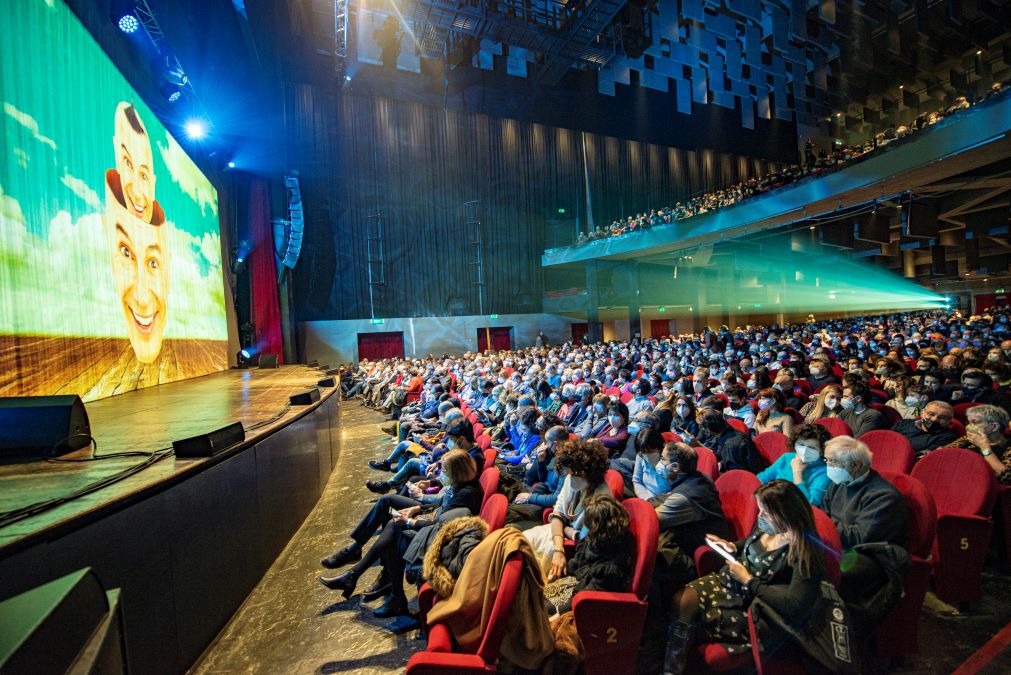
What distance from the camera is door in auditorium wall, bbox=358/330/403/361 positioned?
17.7 meters

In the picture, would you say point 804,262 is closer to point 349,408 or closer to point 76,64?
point 349,408

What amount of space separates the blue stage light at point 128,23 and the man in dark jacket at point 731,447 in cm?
836

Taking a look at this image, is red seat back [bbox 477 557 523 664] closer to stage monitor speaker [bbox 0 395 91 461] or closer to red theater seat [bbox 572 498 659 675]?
red theater seat [bbox 572 498 659 675]

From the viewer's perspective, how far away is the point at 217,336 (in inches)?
403

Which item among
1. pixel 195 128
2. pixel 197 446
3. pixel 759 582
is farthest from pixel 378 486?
pixel 195 128

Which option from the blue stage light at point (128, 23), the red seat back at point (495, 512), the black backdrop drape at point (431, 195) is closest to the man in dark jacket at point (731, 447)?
the red seat back at point (495, 512)

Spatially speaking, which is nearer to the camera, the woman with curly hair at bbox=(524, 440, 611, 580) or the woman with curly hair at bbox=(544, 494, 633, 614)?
the woman with curly hair at bbox=(544, 494, 633, 614)

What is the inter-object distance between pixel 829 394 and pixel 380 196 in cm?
1740

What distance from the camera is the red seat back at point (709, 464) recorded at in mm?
2729

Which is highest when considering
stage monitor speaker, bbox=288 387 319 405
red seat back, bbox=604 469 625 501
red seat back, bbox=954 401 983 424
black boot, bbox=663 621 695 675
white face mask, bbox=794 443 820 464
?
stage monitor speaker, bbox=288 387 319 405

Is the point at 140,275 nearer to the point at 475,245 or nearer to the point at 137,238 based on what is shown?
the point at 137,238

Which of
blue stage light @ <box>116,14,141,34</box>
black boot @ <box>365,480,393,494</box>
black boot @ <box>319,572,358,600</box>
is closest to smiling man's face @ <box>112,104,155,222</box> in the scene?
blue stage light @ <box>116,14,141,34</box>

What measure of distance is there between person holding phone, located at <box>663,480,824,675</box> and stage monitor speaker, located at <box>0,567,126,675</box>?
5.90 feet

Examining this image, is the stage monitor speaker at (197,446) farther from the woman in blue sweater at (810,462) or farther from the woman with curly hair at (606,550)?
the woman in blue sweater at (810,462)
